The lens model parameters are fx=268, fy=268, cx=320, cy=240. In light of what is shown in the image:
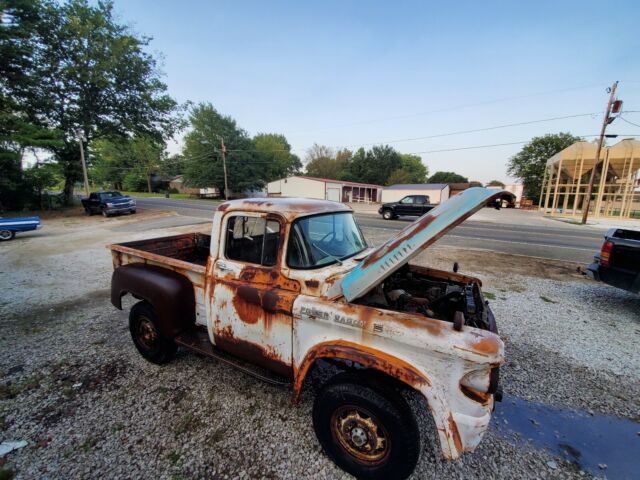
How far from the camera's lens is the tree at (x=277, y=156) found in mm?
52772

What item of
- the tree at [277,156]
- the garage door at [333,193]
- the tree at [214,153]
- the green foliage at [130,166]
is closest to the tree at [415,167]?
the tree at [277,156]

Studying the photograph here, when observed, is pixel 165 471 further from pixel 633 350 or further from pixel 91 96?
pixel 91 96

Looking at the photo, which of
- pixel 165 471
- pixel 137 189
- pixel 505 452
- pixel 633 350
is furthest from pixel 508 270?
pixel 137 189

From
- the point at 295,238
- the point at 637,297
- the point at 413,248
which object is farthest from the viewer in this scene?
the point at 637,297

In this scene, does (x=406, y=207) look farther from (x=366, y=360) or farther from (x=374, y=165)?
(x=374, y=165)

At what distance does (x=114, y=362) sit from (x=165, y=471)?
199 cm

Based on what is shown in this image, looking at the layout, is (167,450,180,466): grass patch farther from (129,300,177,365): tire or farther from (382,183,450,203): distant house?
(382,183,450,203): distant house

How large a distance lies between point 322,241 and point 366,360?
1.20 metres

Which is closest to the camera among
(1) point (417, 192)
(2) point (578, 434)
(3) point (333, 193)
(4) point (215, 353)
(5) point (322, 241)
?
(2) point (578, 434)

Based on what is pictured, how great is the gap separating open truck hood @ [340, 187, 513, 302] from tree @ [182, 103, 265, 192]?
41.5 m

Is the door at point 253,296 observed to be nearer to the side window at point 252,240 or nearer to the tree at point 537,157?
the side window at point 252,240

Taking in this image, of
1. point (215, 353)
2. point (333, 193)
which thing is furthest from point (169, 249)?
point (333, 193)

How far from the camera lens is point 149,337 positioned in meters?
3.50

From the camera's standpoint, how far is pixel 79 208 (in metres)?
22.3
